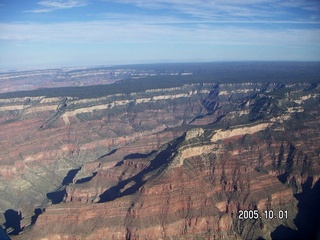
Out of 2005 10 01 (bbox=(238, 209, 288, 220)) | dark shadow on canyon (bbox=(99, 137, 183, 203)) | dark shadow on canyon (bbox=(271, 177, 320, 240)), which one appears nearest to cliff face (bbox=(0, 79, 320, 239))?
dark shadow on canyon (bbox=(99, 137, 183, 203))

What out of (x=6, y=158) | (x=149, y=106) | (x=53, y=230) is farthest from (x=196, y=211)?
(x=149, y=106)

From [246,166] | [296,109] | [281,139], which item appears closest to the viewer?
[246,166]

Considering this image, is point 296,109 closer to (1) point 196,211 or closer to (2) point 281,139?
(2) point 281,139

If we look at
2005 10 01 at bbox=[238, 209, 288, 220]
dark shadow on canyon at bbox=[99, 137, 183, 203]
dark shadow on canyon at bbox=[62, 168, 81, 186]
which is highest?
dark shadow on canyon at bbox=[99, 137, 183, 203]

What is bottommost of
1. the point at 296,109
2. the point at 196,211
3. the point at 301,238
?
the point at 301,238

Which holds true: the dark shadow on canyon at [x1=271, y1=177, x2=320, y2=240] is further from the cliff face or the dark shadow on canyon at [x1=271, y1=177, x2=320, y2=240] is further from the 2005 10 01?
the 2005 10 01

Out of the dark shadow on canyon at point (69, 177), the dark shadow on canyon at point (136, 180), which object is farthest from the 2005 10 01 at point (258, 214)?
the dark shadow on canyon at point (69, 177)

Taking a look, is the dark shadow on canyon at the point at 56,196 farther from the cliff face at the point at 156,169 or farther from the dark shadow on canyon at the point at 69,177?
the dark shadow on canyon at the point at 69,177
